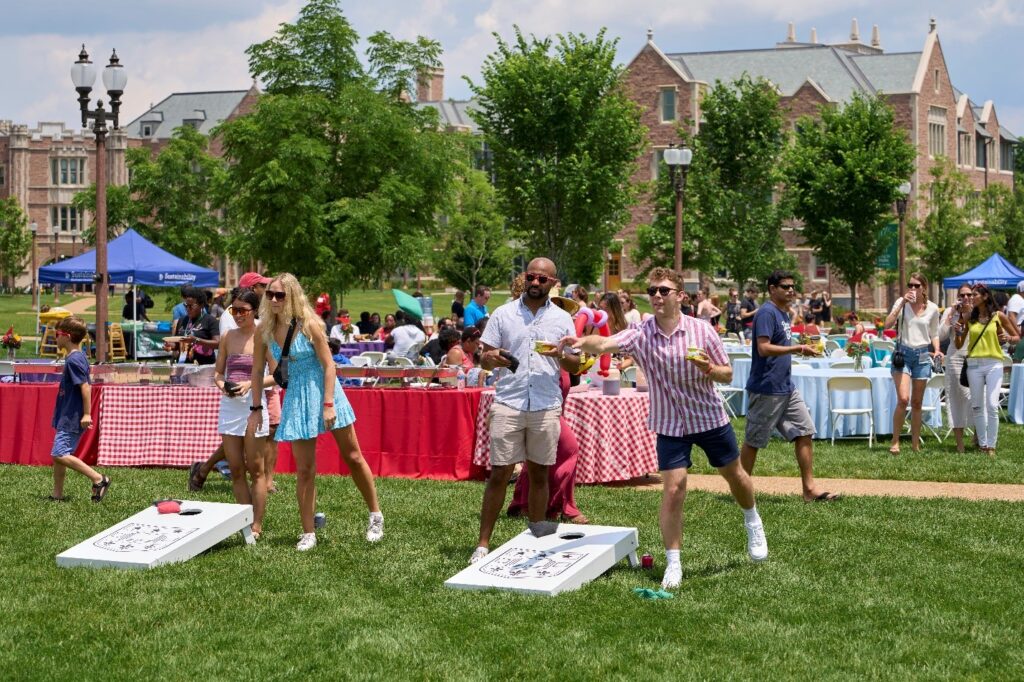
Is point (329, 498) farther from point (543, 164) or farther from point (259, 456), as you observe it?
point (543, 164)

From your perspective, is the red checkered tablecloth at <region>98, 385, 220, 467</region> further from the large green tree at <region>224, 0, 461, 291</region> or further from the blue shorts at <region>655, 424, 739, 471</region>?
the large green tree at <region>224, 0, 461, 291</region>

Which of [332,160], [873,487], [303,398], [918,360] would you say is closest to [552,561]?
[303,398]

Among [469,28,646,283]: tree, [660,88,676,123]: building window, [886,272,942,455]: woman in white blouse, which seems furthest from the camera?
[660,88,676,123]: building window

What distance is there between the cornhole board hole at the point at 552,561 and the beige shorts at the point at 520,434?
0.46 metres

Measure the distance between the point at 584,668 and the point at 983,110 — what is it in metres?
85.7

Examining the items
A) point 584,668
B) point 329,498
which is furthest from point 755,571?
point 329,498

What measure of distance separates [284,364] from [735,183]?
4254cm

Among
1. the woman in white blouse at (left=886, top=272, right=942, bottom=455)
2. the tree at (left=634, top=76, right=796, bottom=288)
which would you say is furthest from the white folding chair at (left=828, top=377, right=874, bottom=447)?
the tree at (left=634, top=76, right=796, bottom=288)

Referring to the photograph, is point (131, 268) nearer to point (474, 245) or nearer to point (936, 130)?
point (474, 245)

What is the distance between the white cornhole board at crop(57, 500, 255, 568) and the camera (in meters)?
8.60

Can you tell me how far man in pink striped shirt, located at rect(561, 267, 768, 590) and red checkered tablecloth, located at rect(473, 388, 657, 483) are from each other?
12.8 ft

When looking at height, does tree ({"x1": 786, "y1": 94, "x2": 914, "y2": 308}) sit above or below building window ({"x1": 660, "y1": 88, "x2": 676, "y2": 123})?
below

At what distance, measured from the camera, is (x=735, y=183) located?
50094 mm

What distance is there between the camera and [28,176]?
102 meters
